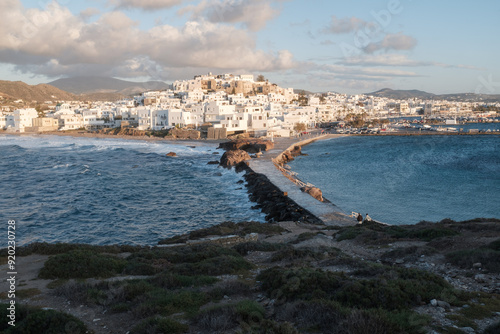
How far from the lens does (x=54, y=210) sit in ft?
77.5

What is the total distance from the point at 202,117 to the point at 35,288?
6953cm

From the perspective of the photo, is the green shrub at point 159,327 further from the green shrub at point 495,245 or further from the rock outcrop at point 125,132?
the rock outcrop at point 125,132

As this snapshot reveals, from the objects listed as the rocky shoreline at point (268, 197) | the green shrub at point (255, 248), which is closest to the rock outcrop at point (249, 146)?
the rocky shoreline at point (268, 197)

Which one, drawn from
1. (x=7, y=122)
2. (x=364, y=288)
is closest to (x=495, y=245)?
(x=364, y=288)

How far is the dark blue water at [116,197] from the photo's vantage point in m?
19.7

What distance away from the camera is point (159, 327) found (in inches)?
205

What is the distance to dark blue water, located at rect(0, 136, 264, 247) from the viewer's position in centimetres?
1973

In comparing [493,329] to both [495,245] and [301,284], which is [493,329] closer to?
[301,284]

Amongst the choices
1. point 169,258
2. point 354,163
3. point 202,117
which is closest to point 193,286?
point 169,258

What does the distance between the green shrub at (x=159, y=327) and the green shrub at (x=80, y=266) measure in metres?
3.88

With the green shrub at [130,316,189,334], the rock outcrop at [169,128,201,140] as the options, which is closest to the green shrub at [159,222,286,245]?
the green shrub at [130,316,189,334]

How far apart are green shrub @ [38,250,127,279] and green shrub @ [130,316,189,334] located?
12.7 feet

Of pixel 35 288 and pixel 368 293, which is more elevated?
pixel 368 293

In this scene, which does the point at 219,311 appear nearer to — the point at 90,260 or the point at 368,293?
the point at 368,293
